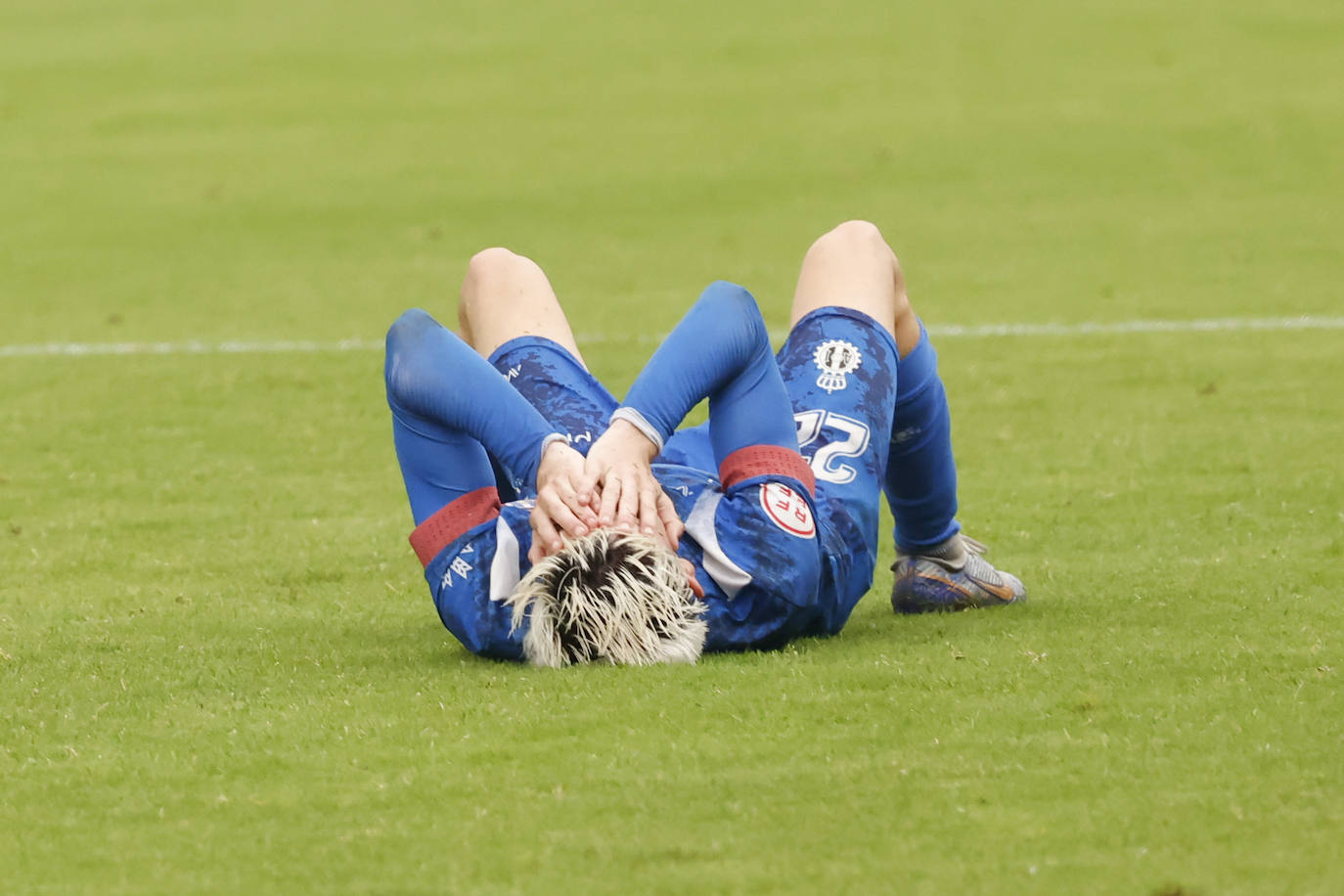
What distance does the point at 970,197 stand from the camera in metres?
11.1

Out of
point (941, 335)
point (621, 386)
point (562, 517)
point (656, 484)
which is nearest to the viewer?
point (562, 517)

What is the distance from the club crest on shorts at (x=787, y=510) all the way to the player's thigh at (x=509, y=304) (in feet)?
2.58

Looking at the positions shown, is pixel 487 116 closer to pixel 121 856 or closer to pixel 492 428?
pixel 492 428

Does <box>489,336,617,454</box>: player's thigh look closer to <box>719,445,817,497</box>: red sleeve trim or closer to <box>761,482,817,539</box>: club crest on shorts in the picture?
<box>719,445,817,497</box>: red sleeve trim

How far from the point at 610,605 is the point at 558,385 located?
0.78 meters

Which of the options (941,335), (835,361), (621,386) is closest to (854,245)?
(835,361)

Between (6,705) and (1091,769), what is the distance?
1.86 meters

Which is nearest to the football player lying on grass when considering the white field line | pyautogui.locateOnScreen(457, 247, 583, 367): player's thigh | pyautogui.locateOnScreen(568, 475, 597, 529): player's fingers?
pyautogui.locateOnScreen(568, 475, 597, 529): player's fingers

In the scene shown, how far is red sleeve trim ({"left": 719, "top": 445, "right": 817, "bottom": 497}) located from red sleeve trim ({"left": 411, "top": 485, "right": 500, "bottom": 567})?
0.43 metres

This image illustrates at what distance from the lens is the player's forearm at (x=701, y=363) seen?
10.9 ft

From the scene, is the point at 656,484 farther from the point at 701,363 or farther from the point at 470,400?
the point at 470,400

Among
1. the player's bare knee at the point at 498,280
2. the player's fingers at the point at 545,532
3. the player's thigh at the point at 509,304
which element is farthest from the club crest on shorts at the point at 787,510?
the player's bare knee at the point at 498,280

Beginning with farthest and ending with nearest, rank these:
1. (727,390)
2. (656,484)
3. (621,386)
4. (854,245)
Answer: (621,386)
(854,245)
(727,390)
(656,484)

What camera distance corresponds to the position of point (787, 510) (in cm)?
332
